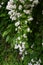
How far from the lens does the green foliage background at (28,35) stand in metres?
2.94

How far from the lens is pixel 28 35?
306 centimetres

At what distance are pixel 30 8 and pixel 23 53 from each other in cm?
68

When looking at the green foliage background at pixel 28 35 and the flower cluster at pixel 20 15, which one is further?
the green foliage background at pixel 28 35

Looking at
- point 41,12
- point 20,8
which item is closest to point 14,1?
point 20,8

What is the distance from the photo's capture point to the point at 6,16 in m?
3.08

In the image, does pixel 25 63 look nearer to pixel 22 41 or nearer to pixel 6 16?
pixel 22 41

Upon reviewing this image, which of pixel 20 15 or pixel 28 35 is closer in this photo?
pixel 20 15

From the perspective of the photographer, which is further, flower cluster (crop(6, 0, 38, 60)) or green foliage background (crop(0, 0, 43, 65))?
green foliage background (crop(0, 0, 43, 65))

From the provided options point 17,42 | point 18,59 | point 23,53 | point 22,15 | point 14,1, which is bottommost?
point 18,59

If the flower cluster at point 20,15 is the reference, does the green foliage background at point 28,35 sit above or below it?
below

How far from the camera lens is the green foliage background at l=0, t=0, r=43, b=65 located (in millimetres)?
2941

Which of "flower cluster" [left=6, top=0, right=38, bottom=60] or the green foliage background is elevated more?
"flower cluster" [left=6, top=0, right=38, bottom=60]

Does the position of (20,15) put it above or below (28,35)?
above

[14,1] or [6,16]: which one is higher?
[14,1]
